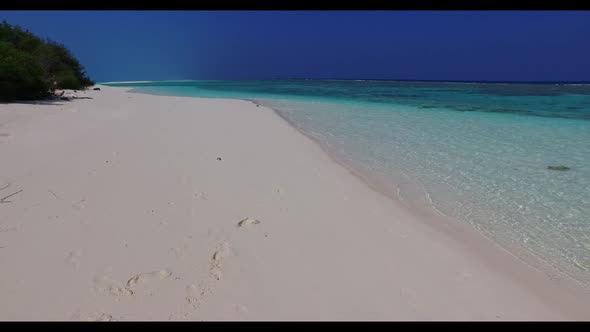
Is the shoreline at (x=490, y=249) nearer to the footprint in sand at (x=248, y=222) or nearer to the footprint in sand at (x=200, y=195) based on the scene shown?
the footprint in sand at (x=248, y=222)

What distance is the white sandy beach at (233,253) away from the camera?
2.15 meters

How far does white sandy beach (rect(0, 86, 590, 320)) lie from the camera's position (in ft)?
7.05

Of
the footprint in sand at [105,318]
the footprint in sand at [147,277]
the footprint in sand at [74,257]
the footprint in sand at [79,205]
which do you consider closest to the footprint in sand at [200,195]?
the footprint in sand at [79,205]

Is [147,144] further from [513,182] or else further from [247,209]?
[513,182]

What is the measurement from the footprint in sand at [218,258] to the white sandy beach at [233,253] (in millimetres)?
16

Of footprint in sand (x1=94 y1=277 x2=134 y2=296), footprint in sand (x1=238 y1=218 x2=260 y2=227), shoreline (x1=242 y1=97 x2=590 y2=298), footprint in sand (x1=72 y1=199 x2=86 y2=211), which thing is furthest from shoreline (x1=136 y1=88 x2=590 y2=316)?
footprint in sand (x1=72 y1=199 x2=86 y2=211)

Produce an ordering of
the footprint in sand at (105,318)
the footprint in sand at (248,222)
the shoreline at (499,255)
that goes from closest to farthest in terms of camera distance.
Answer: the footprint in sand at (105,318) < the shoreline at (499,255) < the footprint in sand at (248,222)

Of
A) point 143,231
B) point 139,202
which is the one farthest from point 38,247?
point 139,202

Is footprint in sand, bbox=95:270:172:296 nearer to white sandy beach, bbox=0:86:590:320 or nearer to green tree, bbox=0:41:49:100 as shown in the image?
white sandy beach, bbox=0:86:590:320

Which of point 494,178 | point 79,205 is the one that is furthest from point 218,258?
point 494,178

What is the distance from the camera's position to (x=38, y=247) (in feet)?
8.61

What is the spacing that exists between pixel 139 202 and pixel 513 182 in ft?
15.6

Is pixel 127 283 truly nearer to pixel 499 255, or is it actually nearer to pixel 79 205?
pixel 79 205

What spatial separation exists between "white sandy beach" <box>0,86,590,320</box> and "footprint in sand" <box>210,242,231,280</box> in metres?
0.02
